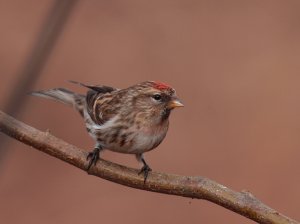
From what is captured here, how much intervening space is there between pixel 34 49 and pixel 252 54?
6701 mm

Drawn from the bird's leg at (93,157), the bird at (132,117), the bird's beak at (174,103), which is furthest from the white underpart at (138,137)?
the bird's leg at (93,157)

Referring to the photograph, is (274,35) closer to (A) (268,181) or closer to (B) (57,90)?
(A) (268,181)

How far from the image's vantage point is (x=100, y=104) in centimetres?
352

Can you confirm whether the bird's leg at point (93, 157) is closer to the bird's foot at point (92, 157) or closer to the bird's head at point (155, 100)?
the bird's foot at point (92, 157)

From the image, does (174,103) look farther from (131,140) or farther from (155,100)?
(131,140)

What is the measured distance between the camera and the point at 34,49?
1159mm

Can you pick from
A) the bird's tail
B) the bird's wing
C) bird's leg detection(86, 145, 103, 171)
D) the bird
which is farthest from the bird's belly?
the bird's tail

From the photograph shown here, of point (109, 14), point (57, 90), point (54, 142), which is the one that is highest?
point (109, 14)

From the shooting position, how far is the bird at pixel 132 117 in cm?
322

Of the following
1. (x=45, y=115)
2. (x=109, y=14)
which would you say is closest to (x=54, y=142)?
(x=45, y=115)

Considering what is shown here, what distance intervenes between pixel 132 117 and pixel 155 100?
0.39 ft

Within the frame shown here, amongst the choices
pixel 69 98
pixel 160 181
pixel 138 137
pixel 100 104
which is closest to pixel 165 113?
A: pixel 138 137

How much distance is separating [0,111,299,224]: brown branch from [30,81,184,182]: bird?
295 millimetres

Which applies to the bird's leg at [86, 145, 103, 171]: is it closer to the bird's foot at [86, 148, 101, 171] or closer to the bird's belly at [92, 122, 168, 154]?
the bird's foot at [86, 148, 101, 171]
